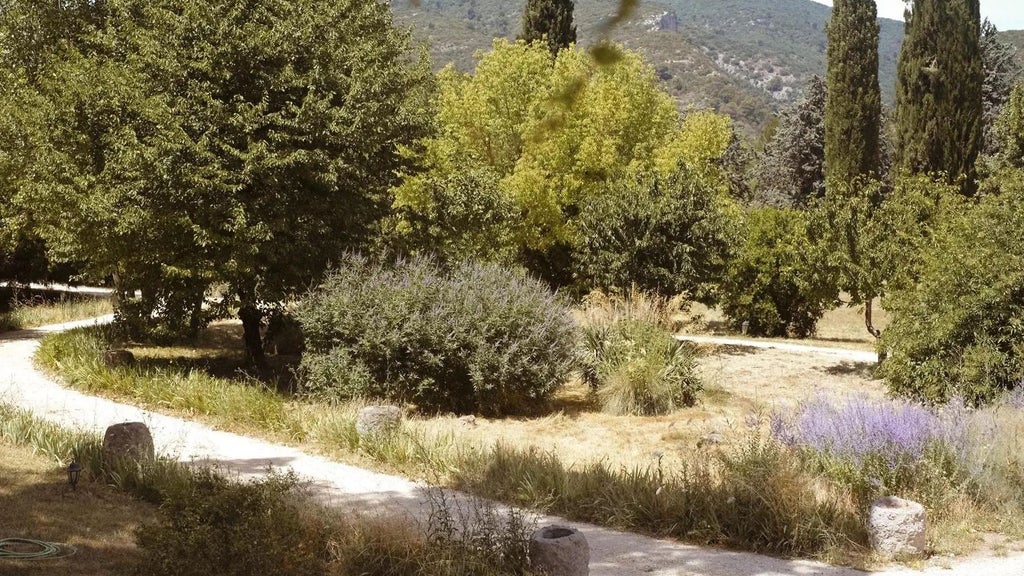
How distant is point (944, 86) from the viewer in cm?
3297

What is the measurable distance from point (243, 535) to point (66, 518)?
7.28 ft

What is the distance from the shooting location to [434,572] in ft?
18.7

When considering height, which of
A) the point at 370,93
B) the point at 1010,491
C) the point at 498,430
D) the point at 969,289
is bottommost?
the point at 498,430

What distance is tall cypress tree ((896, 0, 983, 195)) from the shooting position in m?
32.6

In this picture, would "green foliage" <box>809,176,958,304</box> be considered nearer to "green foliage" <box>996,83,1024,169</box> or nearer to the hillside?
"green foliage" <box>996,83,1024,169</box>

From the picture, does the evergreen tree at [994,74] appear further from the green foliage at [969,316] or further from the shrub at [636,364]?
the shrub at [636,364]

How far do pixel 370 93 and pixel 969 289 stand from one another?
1044cm

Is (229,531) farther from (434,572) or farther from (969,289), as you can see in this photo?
(969,289)

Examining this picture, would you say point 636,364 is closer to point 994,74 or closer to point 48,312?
point 48,312

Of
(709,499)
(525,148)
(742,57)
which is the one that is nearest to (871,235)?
(525,148)

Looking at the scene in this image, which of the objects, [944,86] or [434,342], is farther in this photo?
[944,86]

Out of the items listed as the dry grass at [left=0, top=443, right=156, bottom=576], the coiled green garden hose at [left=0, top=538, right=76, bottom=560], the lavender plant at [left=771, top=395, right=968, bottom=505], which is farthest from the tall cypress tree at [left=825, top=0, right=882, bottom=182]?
the coiled green garden hose at [left=0, top=538, right=76, bottom=560]

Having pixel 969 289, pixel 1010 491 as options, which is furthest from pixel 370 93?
pixel 1010 491

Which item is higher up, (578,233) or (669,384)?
(578,233)
